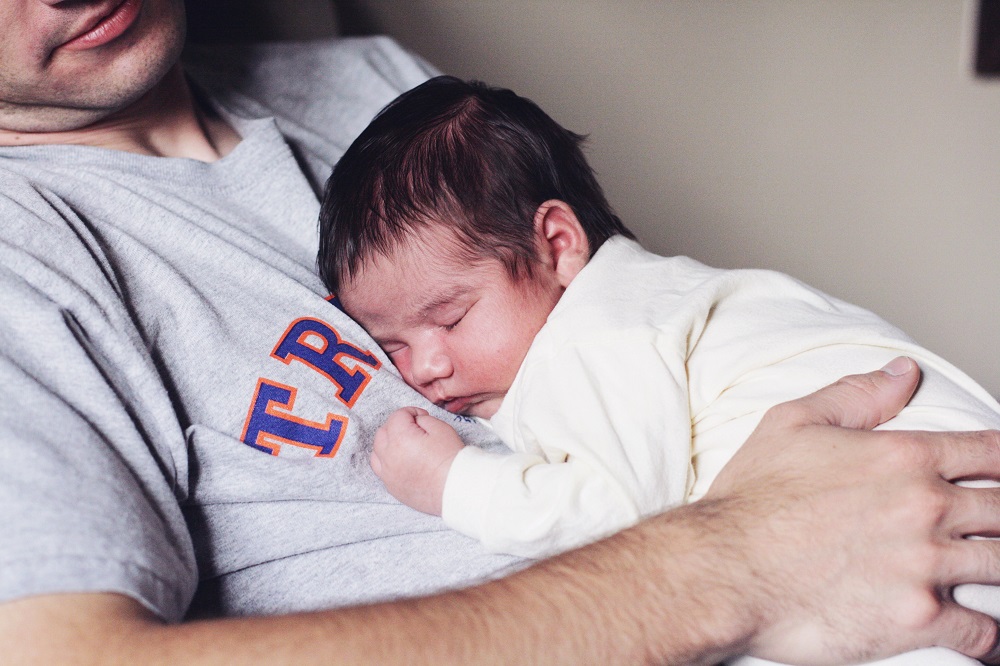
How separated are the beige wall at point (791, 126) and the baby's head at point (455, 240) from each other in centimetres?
125

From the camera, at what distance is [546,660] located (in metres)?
0.74

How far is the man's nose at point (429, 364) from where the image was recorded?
3.67 ft

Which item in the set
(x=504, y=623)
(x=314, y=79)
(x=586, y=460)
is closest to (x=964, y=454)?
(x=586, y=460)

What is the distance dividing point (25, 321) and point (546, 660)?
0.61 metres

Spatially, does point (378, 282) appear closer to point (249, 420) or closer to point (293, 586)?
point (249, 420)

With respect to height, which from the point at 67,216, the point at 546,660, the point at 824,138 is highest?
the point at 67,216

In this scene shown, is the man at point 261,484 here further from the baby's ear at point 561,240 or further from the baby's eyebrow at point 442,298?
the baby's ear at point 561,240

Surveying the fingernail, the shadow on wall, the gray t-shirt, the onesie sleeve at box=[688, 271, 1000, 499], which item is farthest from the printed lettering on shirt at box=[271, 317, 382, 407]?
the shadow on wall

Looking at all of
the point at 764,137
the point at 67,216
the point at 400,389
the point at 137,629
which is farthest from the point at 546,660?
the point at 764,137

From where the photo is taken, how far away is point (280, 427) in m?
1.01

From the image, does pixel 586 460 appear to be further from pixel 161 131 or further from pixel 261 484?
pixel 161 131

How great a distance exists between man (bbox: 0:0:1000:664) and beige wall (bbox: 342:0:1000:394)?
137cm

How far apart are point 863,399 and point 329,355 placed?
0.67 m

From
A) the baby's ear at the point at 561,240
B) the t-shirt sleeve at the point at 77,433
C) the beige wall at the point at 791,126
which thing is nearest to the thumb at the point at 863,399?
the baby's ear at the point at 561,240
